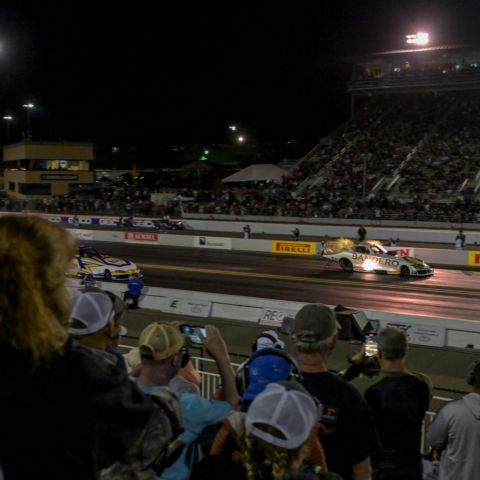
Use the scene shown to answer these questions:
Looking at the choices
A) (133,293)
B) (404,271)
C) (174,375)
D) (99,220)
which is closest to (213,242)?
(404,271)

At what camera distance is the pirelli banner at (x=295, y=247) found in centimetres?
3127

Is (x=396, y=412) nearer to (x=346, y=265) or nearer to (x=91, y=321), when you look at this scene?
(x=91, y=321)

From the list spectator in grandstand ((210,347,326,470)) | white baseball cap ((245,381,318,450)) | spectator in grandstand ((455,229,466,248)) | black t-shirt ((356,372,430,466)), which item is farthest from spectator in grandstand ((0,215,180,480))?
spectator in grandstand ((455,229,466,248))

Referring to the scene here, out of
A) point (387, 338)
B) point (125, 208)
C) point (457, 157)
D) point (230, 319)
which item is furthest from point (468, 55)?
point (387, 338)

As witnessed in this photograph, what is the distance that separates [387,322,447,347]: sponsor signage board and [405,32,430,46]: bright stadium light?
56.0 m

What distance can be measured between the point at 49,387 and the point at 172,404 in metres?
0.52

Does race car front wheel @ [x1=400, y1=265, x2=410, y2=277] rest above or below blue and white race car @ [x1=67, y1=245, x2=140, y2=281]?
below

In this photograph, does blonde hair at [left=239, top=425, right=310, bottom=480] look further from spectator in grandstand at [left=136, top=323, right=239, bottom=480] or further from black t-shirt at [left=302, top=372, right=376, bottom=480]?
black t-shirt at [left=302, top=372, right=376, bottom=480]

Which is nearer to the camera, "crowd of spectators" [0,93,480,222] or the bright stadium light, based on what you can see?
"crowd of spectators" [0,93,480,222]

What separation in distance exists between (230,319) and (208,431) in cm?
1240

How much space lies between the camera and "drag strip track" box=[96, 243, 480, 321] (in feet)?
66.1

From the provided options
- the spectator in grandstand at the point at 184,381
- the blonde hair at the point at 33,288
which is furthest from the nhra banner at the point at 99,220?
the blonde hair at the point at 33,288

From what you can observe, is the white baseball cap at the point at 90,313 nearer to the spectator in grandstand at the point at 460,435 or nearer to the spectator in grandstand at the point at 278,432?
the spectator in grandstand at the point at 278,432

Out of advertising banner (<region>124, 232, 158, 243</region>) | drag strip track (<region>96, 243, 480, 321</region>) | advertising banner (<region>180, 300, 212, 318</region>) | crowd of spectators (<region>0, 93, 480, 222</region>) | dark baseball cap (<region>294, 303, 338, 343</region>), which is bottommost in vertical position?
drag strip track (<region>96, 243, 480, 321</region>)
